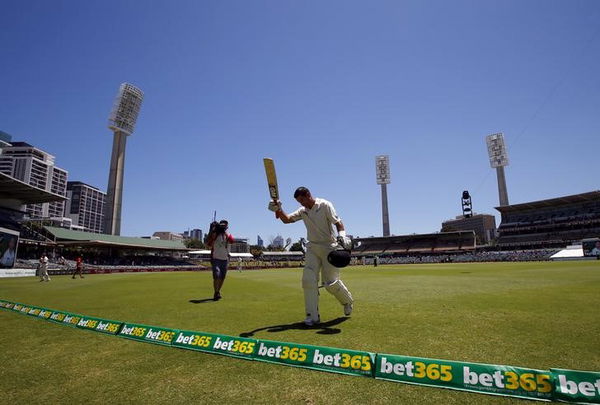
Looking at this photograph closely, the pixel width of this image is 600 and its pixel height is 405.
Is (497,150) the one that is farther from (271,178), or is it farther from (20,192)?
(20,192)

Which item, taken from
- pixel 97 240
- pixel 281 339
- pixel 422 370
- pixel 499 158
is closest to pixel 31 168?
pixel 97 240

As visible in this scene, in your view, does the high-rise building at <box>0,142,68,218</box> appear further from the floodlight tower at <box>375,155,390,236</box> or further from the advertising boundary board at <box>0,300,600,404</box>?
the advertising boundary board at <box>0,300,600,404</box>

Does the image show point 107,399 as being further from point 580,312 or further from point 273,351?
point 580,312

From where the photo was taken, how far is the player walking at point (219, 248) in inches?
372

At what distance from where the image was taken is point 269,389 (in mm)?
2893

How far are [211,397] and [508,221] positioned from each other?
10932 centimetres

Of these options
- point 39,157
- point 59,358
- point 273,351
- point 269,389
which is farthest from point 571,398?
point 39,157

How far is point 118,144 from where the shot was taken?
82562mm

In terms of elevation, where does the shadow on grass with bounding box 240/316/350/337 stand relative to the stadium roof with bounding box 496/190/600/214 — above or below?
below

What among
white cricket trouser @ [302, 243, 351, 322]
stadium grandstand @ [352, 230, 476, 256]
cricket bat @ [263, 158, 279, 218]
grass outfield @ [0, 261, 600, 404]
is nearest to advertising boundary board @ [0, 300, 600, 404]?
grass outfield @ [0, 261, 600, 404]

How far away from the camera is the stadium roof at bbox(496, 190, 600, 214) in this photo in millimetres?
77938

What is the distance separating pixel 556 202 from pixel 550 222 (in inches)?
213

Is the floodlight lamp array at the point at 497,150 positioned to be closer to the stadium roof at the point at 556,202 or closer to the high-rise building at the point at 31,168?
the stadium roof at the point at 556,202

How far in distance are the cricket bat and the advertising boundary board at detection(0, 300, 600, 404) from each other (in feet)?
9.32
